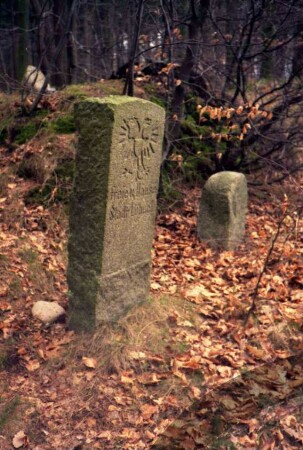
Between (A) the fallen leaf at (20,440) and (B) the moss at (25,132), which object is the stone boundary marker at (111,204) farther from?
(B) the moss at (25,132)

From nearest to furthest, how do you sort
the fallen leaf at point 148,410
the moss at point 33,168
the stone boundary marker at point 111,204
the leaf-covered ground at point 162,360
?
A: the leaf-covered ground at point 162,360 → the fallen leaf at point 148,410 → the stone boundary marker at point 111,204 → the moss at point 33,168

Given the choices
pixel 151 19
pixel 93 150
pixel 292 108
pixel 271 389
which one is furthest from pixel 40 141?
pixel 271 389

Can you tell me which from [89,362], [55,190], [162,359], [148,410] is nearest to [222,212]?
[55,190]

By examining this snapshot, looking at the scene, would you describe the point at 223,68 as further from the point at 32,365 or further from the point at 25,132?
the point at 32,365

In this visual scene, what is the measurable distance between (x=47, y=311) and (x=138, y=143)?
1894mm

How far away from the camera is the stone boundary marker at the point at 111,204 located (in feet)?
12.2

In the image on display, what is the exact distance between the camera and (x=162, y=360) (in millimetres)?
3889

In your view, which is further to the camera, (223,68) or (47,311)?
(223,68)

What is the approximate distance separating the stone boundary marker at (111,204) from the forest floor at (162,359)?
0.32 metres

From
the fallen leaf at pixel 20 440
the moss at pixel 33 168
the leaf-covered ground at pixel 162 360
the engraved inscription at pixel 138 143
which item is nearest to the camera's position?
the fallen leaf at pixel 20 440

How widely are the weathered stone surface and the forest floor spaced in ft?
0.28

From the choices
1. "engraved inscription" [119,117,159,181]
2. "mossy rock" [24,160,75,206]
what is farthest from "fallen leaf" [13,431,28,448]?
"mossy rock" [24,160,75,206]

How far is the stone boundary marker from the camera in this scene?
371 cm

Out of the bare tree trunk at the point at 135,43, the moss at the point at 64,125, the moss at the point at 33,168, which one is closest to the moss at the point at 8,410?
the moss at the point at 33,168
